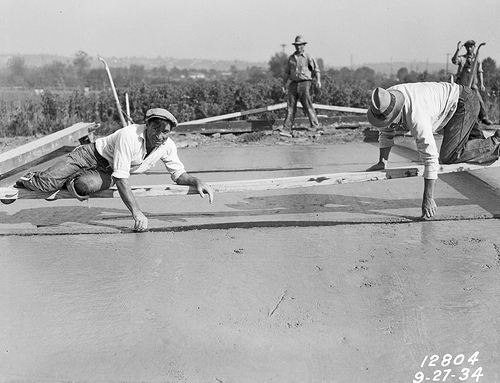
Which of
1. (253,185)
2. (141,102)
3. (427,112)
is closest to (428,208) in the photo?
(427,112)

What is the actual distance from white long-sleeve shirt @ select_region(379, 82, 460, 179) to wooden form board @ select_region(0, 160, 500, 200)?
12.1 inches

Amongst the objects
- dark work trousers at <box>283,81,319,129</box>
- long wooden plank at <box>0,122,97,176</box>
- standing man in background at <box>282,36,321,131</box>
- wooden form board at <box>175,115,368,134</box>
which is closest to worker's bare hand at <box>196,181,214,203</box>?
long wooden plank at <box>0,122,97,176</box>

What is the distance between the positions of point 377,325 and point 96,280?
80.4 inches

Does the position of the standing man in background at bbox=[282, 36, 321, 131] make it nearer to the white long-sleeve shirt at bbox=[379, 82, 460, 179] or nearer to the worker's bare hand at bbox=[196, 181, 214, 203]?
the white long-sleeve shirt at bbox=[379, 82, 460, 179]

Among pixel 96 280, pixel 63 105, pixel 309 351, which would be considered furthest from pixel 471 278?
pixel 63 105

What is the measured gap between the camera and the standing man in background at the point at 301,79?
12.1m

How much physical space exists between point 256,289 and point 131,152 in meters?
1.64

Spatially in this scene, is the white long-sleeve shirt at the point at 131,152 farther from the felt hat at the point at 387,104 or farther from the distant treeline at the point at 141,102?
the distant treeline at the point at 141,102

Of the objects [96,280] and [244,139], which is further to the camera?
[244,139]

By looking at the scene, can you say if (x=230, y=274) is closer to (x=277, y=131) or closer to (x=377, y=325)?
(x=377, y=325)

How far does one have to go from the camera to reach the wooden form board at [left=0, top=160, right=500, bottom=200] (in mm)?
5402

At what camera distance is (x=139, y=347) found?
3.58 m
